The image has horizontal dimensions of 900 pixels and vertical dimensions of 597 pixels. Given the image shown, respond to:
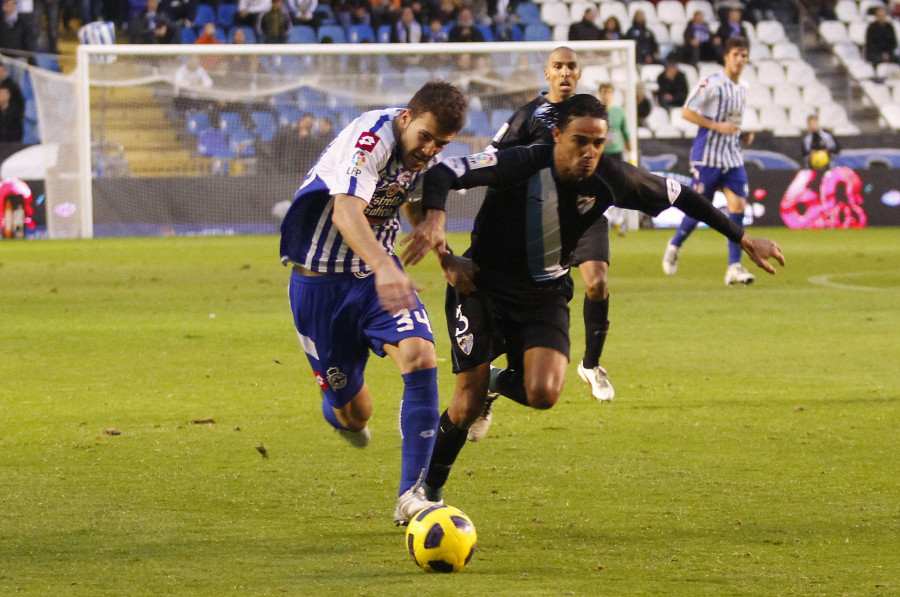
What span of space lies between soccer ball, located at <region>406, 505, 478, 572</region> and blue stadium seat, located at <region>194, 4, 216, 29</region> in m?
23.1

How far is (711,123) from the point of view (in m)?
13.8

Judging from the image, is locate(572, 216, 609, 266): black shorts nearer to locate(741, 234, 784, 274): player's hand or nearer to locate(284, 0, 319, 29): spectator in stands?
Answer: locate(741, 234, 784, 274): player's hand

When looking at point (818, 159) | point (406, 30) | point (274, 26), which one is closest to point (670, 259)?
point (818, 159)

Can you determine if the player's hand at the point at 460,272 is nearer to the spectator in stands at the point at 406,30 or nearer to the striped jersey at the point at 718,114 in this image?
the striped jersey at the point at 718,114

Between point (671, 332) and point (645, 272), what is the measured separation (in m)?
5.13

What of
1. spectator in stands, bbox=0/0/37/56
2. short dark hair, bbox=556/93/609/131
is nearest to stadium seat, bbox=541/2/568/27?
spectator in stands, bbox=0/0/37/56

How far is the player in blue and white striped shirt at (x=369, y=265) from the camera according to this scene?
4.68 metres

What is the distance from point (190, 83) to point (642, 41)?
9454mm

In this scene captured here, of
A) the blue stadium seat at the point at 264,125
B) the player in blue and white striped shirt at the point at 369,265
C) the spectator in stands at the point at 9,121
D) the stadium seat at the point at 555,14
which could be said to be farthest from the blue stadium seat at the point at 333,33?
the player in blue and white striped shirt at the point at 369,265

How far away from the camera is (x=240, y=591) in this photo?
3.97m

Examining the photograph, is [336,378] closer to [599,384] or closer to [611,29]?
[599,384]

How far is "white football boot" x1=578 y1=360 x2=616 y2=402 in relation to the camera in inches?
298

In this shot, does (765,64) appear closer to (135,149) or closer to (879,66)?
(879,66)

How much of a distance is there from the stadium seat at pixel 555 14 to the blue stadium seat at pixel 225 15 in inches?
248
